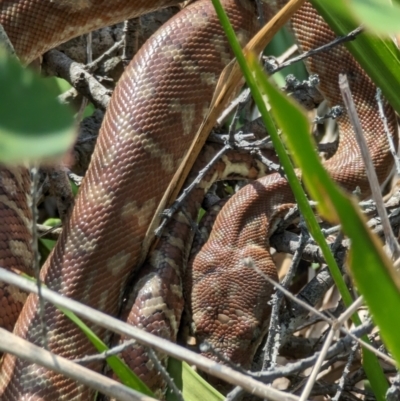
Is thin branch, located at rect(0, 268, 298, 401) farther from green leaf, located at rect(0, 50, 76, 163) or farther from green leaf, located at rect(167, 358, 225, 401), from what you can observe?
green leaf, located at rect(0, 50, 76, 163)

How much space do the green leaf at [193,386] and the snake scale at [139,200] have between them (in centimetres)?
24

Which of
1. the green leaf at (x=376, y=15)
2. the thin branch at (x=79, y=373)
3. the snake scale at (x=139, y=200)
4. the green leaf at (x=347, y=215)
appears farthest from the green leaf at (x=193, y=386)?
the green leaf at (x=376, y=15)

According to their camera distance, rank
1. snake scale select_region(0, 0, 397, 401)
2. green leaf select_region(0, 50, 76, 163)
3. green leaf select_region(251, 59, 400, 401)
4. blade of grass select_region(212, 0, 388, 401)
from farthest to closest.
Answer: snake scale select_region(0, 0, 397, 401), blade of grass select_region(212, 0, 388, 401), green leaf select_region(251, 59, 400, 401), green leaf select_region(0, 50, 76, 163)

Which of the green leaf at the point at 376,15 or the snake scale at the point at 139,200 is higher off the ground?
the green leaf at the point at 376,15

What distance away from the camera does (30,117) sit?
1.56 feet

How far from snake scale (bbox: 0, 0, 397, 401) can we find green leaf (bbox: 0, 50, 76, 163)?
1653 millimetres

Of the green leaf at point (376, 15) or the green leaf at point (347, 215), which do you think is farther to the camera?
the green leaf at point (347, 215)

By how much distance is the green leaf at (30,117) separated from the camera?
1.53ft

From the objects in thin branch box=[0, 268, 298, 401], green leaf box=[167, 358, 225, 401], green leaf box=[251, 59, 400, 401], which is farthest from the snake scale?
green leaf box=[251, 59, 400, 401]

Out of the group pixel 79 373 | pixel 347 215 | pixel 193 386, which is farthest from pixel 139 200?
pixel 347 215

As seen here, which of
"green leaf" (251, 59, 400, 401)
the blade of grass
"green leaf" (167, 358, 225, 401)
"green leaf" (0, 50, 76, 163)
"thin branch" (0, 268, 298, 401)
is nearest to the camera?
"green leaf" (0, 50, 76, 163)

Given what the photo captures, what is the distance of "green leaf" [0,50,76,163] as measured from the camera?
467 mm

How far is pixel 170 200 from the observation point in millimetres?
2291

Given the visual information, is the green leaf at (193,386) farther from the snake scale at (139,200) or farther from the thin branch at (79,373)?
the thin branch at (79,373)
